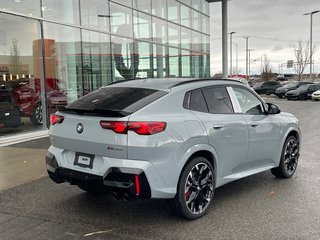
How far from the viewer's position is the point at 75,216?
4.66m

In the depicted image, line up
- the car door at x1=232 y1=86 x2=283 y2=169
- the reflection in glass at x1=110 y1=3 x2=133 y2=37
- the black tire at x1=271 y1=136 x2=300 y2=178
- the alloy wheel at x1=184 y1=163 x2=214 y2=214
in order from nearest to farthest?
the alloy wheel at x1=184 y1=163 x2=214 y2=214 → the car door at x1=232 y1=86 x2=283 y2=169 → the black tire at x1=271 y1=136 x2=300 y2=178 → the reflection in glass at x1=110 y1=3 x2=133 y2=37

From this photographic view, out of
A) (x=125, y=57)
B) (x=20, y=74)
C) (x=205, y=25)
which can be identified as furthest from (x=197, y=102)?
(x=205, y=25)

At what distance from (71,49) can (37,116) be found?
11.1 ft

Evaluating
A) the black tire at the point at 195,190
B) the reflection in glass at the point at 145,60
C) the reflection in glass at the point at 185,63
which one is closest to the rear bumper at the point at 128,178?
the black tire at the point at 195,190

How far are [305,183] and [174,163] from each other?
2.81 metres

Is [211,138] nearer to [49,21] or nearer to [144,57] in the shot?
[49,21]

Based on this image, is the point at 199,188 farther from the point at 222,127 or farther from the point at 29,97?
the point at 29,97

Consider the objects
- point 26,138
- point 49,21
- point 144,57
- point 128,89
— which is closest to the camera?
point 128,89

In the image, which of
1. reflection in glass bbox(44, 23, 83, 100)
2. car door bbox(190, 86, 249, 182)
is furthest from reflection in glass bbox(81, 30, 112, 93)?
car door bbox(190, 86, 249, 182)

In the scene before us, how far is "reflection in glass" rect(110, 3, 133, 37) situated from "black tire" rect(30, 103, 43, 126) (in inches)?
202

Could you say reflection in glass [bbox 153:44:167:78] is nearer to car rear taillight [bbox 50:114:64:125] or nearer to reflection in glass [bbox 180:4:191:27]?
reflection in glass [bbox 180:4:191:27]

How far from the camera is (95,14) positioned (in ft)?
48.6

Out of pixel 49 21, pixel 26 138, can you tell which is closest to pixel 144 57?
pixel 49 21

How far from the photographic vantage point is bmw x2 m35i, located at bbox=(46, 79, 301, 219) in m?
4.05
